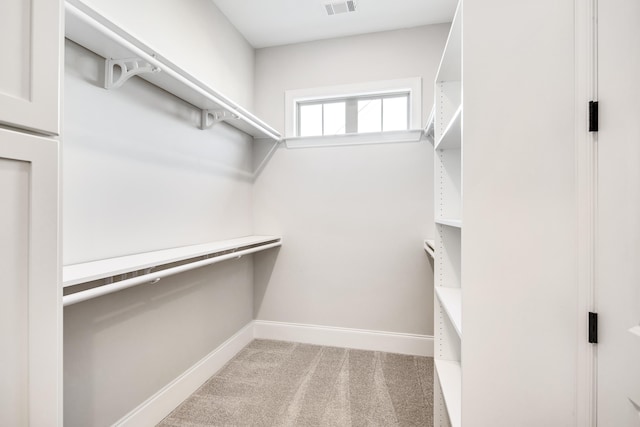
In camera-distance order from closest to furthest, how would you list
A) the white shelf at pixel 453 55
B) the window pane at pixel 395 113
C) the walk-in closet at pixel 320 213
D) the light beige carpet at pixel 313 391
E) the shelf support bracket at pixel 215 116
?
the walk-in closet at pixel 320 213 → the white shelf at pixel 453 55 → the light beige carpet at pixel 313 391 → the shelf support bracket at pixel 215 116 → the window pane at pixel 395 113

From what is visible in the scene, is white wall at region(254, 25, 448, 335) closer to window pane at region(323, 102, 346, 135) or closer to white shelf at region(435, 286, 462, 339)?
window pane at region(323, 102, 346, 135)

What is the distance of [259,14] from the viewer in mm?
2439

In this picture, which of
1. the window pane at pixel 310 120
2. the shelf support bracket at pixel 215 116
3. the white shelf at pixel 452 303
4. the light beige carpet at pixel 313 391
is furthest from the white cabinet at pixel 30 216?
the window pane at pixel 310 120

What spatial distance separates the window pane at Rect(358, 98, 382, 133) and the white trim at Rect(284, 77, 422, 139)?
0.30 feet

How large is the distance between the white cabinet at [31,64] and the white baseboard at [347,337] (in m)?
2.50

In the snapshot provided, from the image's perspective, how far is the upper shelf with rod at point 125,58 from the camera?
1113 millimetres

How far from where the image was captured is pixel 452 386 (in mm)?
1350

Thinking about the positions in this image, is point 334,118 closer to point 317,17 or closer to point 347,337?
point 317,17

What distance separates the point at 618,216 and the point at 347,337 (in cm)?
227

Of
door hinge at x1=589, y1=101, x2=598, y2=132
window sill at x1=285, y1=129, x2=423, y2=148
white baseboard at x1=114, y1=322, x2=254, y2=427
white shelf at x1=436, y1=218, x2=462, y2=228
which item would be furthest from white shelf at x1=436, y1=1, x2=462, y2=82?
white baseboard at x1=114, y1=322, x2=254, y2=427

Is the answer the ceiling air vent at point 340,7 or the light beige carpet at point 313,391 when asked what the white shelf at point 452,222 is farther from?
the ceiling air vent at point 340,7

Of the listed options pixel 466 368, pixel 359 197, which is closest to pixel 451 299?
pixel 466 368

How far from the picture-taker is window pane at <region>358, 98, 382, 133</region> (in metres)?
2.81

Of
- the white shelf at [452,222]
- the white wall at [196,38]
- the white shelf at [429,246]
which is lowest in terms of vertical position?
the white shelf at [429,246]
